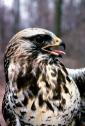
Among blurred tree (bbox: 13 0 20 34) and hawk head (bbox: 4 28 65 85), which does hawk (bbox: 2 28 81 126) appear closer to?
hawk head (bbox: 4 28 65 85)

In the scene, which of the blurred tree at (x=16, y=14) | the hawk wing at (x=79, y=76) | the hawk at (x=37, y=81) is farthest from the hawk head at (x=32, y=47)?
the blurred tree at (x=16, y=14)

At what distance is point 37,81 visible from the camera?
6156mm

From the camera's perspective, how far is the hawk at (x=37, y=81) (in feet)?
20.0

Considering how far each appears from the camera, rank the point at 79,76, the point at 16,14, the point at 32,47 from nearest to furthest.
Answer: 1. the point at 32,47
2. the point at 79,76
3. the point at 16,14

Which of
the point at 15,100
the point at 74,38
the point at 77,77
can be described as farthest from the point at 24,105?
the point at 74,38

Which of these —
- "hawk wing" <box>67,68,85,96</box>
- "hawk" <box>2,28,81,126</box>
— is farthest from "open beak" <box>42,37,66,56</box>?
"hawk wing" <box>67,68,85,96</box>

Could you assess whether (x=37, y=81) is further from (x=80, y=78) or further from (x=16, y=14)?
(x=16, y=14)

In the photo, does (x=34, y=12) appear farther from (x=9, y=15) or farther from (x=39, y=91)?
(x=39, y=91)

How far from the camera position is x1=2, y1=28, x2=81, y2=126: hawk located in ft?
20.0

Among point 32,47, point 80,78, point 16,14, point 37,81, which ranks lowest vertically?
point 16,14

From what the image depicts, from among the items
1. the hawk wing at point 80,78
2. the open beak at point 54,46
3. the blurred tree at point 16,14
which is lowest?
the blurred tree at point 16,14

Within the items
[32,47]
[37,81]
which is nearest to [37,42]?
[32,47]

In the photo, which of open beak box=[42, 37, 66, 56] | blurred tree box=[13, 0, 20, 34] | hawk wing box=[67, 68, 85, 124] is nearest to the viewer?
open beak box=[42, 37, 66, 56]

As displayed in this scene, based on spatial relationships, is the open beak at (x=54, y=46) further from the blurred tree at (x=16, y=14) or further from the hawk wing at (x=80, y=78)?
the blurred tree at (x=16, y=14)
